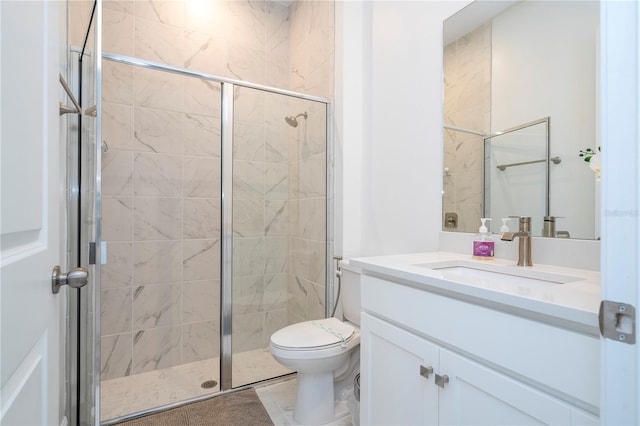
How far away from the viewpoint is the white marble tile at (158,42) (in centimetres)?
225

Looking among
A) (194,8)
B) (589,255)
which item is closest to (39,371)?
(589,255)

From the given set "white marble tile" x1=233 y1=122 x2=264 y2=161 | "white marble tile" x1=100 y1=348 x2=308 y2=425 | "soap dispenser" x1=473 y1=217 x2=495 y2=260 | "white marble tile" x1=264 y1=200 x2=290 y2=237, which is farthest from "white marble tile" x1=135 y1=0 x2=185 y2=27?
"soap dispenser" x1=473 y1=217 x2=495 y2=260

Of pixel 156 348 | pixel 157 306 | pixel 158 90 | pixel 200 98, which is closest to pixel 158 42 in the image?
pixel 158 90

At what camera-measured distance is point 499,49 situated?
4.63ft

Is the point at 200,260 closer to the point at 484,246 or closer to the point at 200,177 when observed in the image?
the point at 200,177

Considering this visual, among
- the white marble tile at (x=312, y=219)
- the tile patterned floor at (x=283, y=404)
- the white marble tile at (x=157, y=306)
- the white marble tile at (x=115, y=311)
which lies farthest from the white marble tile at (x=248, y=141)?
the tile patterned floor at (x=283, y=404)

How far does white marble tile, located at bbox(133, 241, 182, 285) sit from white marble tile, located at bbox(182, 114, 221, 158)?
2.26 feet

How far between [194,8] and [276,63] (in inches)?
27.7

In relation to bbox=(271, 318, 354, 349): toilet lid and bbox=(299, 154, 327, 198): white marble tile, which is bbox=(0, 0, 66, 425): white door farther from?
bbox=(299, 154, 327, 198): white marble tile

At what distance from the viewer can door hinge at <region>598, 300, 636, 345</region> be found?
45 cm

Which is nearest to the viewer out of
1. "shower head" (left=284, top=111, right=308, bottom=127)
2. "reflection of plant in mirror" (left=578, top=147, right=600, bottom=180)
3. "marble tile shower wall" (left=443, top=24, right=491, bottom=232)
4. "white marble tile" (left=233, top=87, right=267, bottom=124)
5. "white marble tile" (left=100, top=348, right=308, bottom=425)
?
"reflection of plant in mirror" (left=578, top=147, right=600, bottom=180)

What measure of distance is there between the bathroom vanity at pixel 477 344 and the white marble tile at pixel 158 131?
174cm

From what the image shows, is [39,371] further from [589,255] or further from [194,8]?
[194,8]

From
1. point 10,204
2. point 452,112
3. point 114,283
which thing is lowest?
point 114,283
